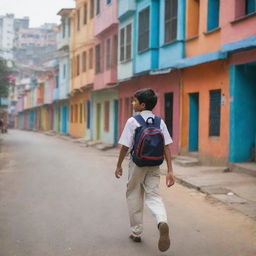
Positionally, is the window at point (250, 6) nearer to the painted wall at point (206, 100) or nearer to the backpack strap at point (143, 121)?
the painted wall at point (206, 100)

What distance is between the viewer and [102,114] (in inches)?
1214

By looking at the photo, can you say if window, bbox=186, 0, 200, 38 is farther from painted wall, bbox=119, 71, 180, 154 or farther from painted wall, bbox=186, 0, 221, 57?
painted wall, bbox=119, 71, 180, 154

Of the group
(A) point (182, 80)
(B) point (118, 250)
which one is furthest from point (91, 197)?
(A) point (182, 80)

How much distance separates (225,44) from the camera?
14.0 metres

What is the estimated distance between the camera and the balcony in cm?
2231

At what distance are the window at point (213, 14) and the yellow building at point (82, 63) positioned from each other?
1625 centimetres

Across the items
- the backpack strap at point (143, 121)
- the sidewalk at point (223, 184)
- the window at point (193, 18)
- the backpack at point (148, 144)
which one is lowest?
the sidewalk at point (223, 184)

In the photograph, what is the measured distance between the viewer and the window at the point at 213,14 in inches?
626

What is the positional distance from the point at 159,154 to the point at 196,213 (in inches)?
108

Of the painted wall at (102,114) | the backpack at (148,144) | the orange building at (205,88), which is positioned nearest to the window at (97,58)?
the painted wall at (102,114)

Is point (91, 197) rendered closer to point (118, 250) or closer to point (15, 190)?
point (15, 190)

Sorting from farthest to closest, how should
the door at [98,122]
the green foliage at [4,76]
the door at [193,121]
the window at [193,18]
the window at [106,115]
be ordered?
1. the door at [98,122]
2. the window at [106,115]
3. the green foliage at [4,76]
4. the door at [193,121]
5. the window at [193,18]

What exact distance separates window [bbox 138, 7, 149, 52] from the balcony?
100 centimetres

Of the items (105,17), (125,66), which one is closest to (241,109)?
(125,66)
